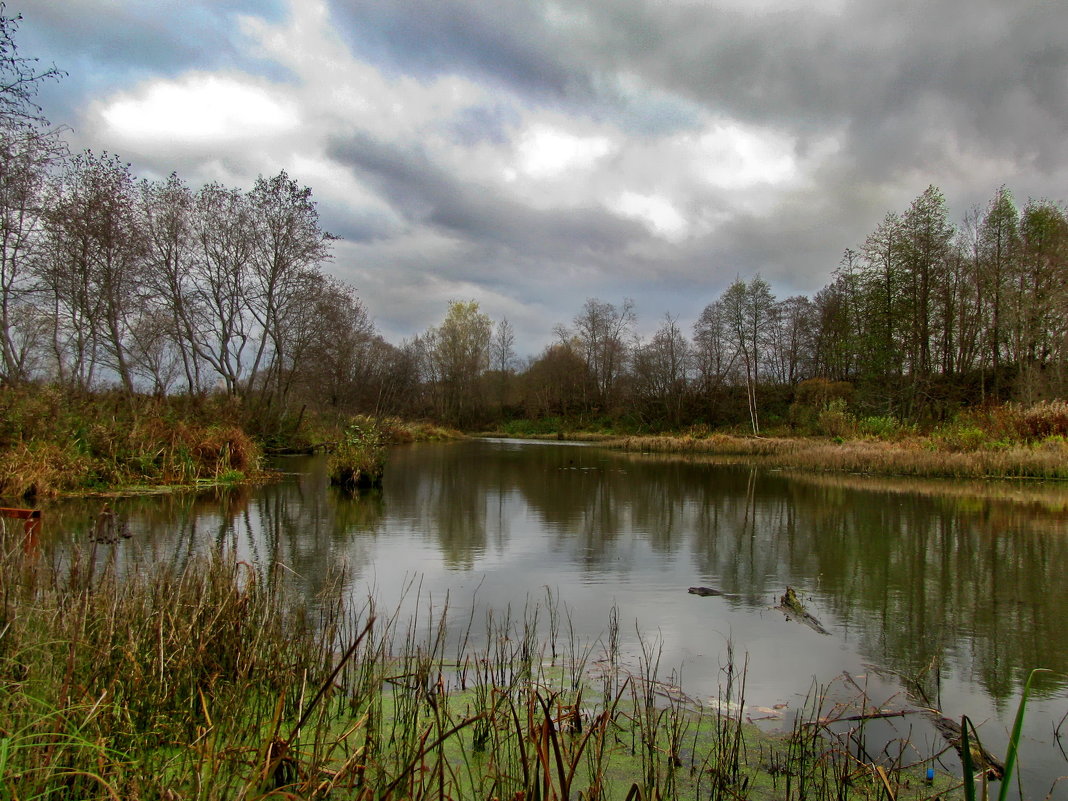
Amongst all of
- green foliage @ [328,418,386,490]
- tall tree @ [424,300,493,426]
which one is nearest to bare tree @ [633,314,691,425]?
tall tree @ [424,300,493,426]

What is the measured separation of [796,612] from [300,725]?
15.0 feet

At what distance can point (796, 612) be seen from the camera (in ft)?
17.8

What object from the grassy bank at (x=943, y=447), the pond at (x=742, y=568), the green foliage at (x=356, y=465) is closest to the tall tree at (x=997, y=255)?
the grassy bank at (x=943, y=447)

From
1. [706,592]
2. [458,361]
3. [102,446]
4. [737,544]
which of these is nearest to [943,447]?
[737,544]

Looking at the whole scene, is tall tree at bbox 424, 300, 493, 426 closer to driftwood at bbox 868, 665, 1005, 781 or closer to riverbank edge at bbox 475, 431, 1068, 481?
Answer: riverbank edge at bbox 475, 431, 1068, 481

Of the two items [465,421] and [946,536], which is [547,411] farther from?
[946,536]

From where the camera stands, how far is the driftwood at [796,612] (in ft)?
16.8

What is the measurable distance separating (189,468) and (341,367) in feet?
53.9

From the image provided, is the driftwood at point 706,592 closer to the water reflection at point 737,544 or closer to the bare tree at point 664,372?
the water reflection at point 737,544

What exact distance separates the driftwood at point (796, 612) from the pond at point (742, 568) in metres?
0.08

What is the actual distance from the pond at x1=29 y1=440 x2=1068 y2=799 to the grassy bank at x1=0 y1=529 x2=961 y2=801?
1.50ft

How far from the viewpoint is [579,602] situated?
222 inches

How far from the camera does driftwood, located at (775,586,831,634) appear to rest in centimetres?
511

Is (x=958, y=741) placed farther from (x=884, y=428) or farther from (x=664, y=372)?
(x=664, y=372)
